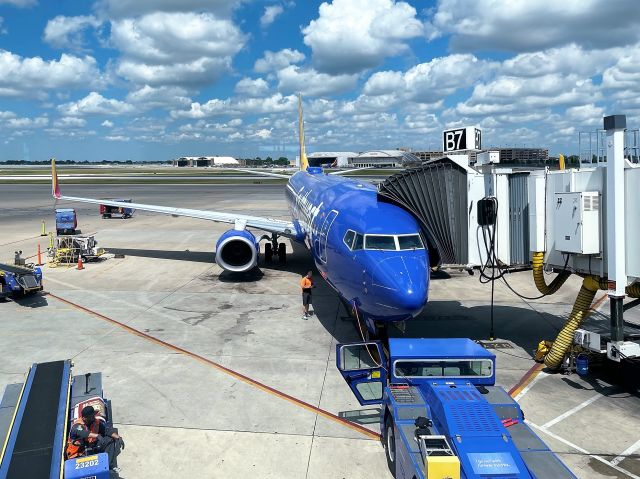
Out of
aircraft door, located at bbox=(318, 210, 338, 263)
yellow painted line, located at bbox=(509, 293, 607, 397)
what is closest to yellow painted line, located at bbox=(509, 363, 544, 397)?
yellow painted line, located at bbox=(509, 293, 607, 397)

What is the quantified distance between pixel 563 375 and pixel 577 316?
1572mm

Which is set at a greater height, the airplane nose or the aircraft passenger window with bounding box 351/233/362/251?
the aircraft passenger window with bounding box 351/233/362/251

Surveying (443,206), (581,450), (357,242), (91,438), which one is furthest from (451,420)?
(443,206)

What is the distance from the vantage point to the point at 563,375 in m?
13.6

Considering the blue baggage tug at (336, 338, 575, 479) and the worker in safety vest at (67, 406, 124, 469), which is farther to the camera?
the worker in safety vest at (67, 406, 124, 469)

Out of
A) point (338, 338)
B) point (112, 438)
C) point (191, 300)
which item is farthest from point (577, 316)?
point (191, 300)

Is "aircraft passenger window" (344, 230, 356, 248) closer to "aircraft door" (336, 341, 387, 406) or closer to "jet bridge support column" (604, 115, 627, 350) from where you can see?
"aircraft door" (336, 341, 387, 406)

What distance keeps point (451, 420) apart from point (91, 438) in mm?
5637

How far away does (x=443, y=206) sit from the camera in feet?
47.8

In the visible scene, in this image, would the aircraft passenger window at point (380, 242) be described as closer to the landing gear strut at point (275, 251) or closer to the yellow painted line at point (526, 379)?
the yellow painted line at point (526, 379)

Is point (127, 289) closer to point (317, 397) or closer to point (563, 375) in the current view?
point (317, 397)

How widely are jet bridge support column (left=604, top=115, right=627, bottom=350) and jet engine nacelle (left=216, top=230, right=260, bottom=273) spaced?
15297 mm

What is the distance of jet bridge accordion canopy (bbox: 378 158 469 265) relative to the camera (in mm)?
14438

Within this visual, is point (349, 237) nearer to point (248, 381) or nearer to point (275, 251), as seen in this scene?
point (248, 381)
